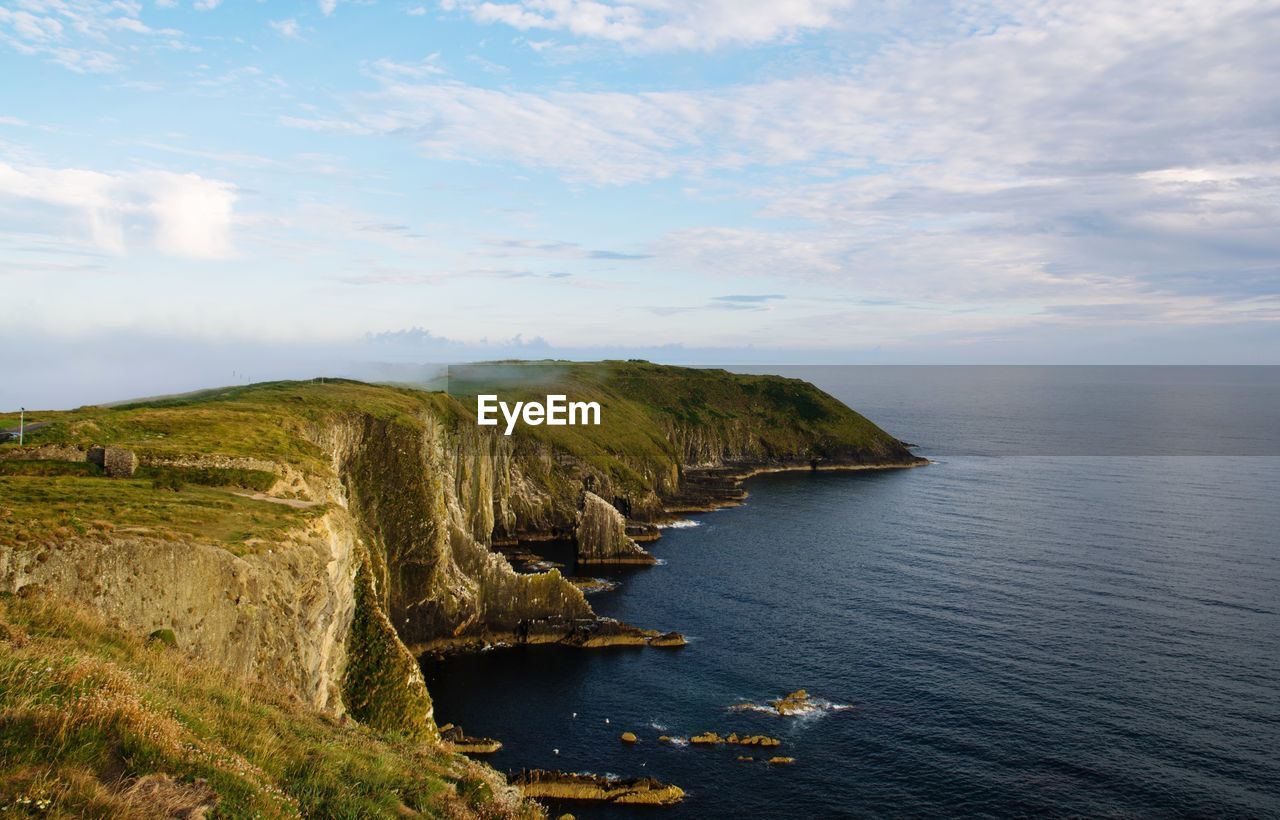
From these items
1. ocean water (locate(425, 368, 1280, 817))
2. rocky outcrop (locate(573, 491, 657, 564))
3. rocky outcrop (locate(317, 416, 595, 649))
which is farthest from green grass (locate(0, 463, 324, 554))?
rocky outcrop (locate(573, 491, 657, 564))

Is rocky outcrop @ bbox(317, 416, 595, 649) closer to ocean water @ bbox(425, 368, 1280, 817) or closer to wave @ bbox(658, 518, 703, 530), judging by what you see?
ocean water @ bbox(425, 368, 1280, 817)

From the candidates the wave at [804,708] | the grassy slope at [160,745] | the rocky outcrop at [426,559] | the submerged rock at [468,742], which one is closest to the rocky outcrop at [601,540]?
the rocky outcrop at [426,559]

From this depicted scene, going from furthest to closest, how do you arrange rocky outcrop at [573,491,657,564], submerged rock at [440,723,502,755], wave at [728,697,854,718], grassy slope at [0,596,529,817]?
rocky outcrop at [573,491,657,564]
wave at [728,697,854,718]
submerged rock at [440,723,502,755]
grassy slope at [0,596,529,817]

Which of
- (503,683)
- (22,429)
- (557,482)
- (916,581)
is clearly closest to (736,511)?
(557,482)

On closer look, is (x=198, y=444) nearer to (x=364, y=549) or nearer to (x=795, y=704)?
(x=364, y=549)

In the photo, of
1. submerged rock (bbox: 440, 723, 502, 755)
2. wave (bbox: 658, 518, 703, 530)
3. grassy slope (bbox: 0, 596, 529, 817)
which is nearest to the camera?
grassy slope (bbox: 0, 596, 529, 817)

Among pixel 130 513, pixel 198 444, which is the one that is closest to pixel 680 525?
pixel 198 444
